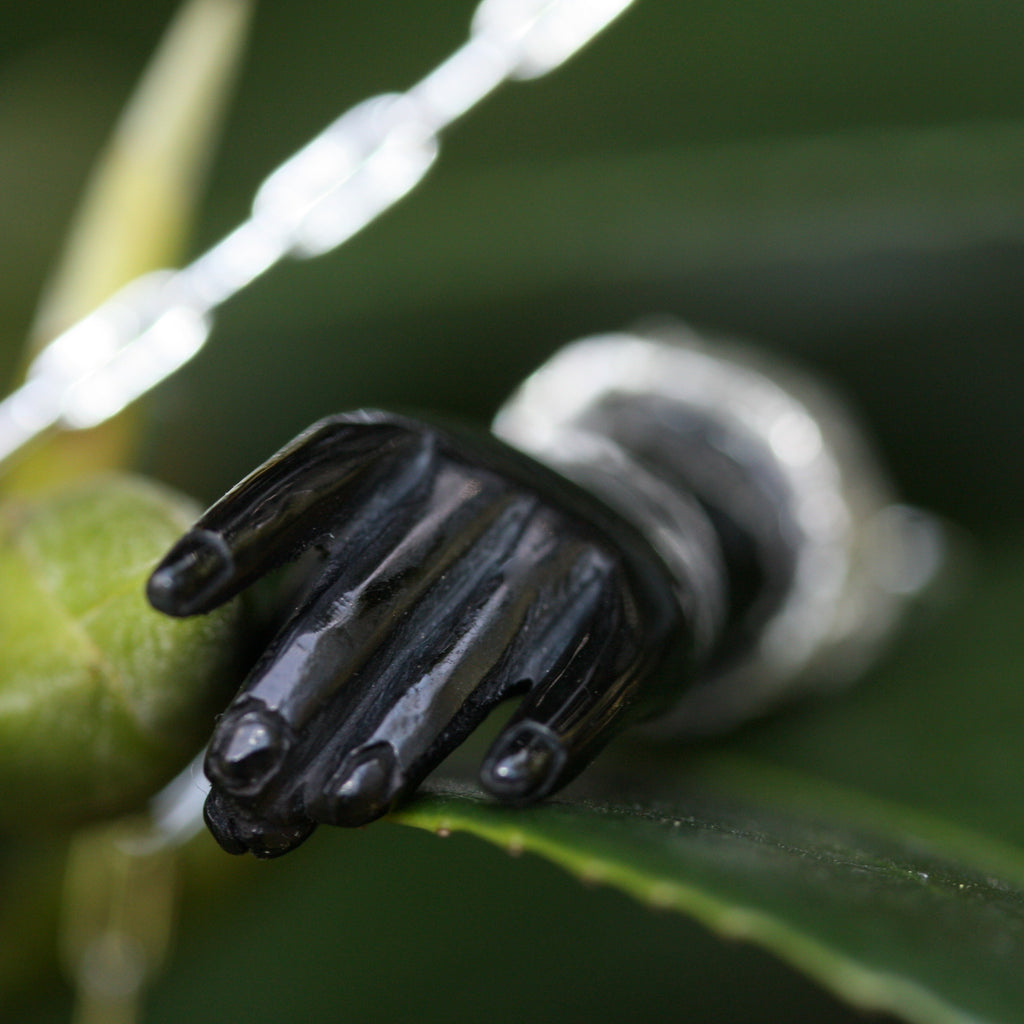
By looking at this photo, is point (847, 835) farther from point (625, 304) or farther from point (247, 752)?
point (625, 304)

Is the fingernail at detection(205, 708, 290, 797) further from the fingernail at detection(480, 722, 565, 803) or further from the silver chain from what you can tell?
the silver chain

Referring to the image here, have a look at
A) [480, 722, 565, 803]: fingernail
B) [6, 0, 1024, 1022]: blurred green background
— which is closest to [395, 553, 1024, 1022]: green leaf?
[480, 722, 565, 803]: fingernail

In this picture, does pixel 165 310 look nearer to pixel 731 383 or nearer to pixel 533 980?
pixel 731 383

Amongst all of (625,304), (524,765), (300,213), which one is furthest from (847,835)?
(625,304)

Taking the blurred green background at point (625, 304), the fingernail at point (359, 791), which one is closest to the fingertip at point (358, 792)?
the fingernail at point (359, 791)

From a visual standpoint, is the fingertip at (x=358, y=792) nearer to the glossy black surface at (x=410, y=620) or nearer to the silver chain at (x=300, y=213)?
the glossy black surface at (x=410, y=620)

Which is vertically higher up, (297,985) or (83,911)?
(83,911)

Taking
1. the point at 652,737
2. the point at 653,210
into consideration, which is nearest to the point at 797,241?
the point at 653,210
